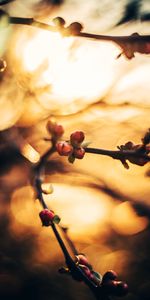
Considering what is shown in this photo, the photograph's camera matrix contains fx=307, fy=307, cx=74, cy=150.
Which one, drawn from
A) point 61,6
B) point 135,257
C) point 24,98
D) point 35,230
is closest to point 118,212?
point 135,257

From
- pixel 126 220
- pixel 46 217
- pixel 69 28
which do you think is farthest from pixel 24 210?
pixel 69 28

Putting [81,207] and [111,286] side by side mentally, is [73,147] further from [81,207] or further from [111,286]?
→ [81,207]

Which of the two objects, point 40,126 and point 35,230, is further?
point 35,230

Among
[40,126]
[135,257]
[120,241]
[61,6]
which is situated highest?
[61,6]

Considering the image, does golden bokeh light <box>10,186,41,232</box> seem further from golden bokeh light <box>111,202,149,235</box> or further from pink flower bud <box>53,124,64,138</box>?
pink flower bud <box>53,124,64,138</box>

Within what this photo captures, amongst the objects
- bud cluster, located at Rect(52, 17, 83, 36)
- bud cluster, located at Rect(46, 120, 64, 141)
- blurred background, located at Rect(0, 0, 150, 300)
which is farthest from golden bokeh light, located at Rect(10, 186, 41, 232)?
bud cluster, located at Rect(52, 17, 83, 36)

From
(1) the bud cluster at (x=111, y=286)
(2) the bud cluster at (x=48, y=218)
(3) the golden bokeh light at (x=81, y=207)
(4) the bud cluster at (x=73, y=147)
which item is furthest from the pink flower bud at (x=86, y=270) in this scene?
(3) the golden bokeh light at (x=81, y=207)

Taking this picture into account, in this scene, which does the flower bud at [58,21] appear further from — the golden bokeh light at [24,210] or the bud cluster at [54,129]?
the golden bokeh light at [24,210]

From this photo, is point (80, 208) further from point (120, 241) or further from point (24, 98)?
point (24, 98)
